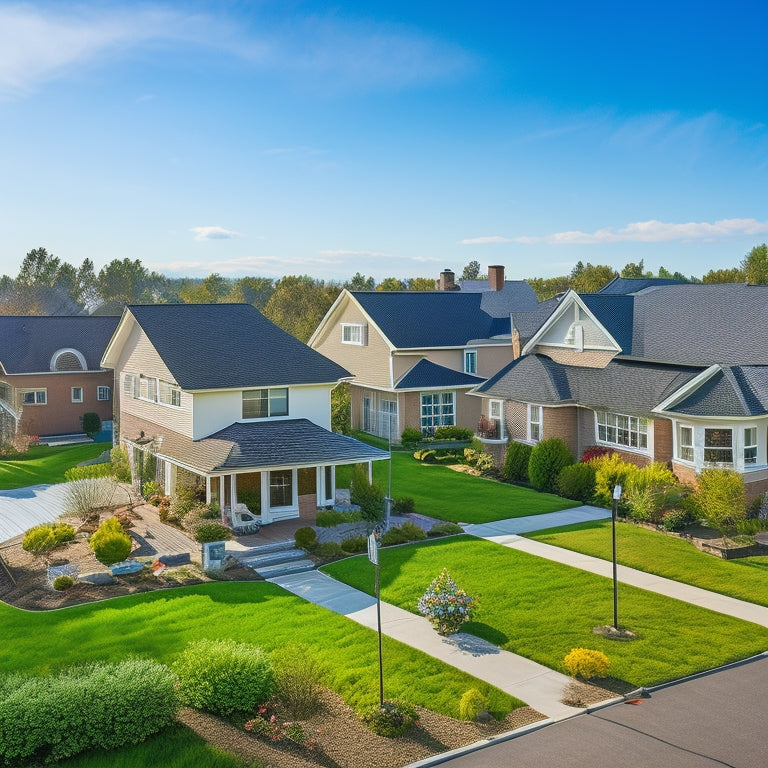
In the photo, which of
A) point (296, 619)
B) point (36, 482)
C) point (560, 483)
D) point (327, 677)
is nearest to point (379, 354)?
point (560, 483)

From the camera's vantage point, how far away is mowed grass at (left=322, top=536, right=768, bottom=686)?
53.7 feet

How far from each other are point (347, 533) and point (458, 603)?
8.39 m

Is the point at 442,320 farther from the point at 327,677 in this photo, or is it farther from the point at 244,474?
the point at 327,677

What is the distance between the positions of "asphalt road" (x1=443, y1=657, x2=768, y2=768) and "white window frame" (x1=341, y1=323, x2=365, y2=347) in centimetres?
3101

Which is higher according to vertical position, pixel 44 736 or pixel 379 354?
pixel 379 354

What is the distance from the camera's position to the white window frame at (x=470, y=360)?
43.9 m

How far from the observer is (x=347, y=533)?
2538 centimetres

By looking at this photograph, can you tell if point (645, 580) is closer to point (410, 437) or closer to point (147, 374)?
point (147, 374)

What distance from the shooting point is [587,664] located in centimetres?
1536

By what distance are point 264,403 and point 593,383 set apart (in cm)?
1326

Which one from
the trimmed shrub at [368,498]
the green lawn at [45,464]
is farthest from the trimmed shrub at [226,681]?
the green lawn at [45,464]

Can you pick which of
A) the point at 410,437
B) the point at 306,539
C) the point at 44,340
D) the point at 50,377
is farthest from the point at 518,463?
the point at 44,340

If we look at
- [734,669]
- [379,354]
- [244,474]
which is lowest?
[734,669]

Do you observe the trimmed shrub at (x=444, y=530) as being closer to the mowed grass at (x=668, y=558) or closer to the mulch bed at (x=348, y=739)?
the mowed grass at (x=668, y=558)
